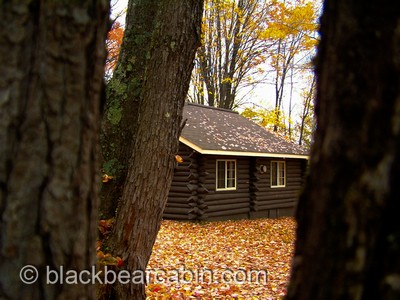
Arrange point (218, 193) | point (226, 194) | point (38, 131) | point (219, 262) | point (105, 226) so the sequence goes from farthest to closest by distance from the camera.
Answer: point (226, 194) → point (218, 193) → point (219, 262) → point (105, 226) → point (38, 131)

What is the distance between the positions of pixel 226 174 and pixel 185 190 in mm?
2305

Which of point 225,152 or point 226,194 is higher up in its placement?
point 225,152

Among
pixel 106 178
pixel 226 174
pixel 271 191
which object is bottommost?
pixel 271 191

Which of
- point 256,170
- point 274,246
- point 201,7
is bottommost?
point 274,246

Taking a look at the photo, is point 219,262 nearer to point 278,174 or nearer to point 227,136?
point 227,136

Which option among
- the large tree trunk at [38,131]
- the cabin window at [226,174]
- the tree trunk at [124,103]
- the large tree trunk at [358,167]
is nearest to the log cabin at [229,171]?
the cabin window at [226,174]

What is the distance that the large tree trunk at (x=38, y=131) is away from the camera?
1019 mm

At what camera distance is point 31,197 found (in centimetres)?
102

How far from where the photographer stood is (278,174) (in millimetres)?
20172

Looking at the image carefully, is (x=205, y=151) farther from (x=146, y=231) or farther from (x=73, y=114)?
(x=73, y=114)

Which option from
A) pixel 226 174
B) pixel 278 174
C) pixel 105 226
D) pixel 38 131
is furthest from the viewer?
pixel 278 174

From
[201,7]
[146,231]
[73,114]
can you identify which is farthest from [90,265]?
[201,7]

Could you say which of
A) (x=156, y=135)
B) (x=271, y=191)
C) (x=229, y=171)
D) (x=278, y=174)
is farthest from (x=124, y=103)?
(x=278, y=174)

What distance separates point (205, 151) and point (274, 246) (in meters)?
4.38
